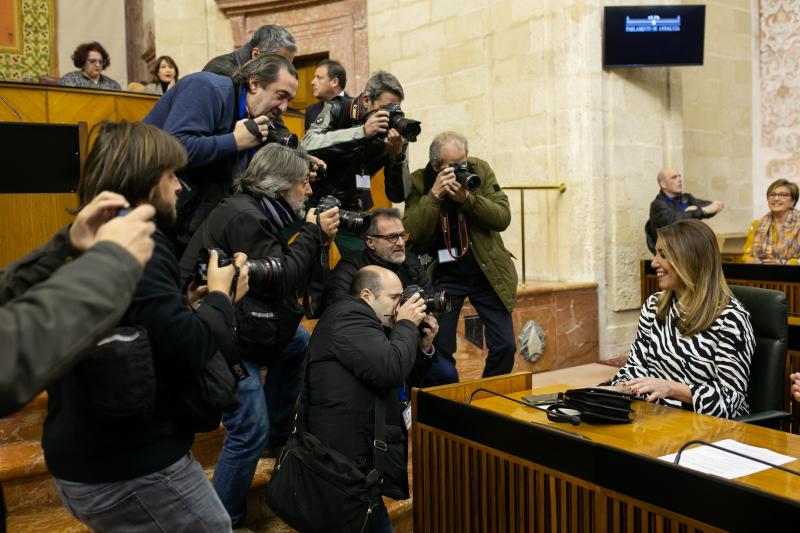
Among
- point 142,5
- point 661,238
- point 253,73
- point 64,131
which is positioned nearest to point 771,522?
point 661,238

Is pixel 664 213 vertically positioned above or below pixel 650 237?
above

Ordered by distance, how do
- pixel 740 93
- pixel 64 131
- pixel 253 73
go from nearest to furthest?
1. pixel 253 73
2. pixel 64 131
3. pixel 740 93

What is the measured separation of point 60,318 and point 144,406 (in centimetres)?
47

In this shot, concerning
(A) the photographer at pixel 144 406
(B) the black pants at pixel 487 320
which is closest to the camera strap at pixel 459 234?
(B) the black pants at pixel 487 320

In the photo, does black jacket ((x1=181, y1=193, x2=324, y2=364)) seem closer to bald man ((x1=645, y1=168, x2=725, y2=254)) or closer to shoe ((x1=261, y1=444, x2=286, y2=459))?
shoe ((x1=261, y1=444, x2=286, y2=459))

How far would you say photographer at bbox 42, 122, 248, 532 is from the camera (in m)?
1.39

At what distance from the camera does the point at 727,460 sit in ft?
5.84

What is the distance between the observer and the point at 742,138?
7.73 metres

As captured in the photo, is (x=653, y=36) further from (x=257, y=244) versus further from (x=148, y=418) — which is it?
(x=148, y=418)

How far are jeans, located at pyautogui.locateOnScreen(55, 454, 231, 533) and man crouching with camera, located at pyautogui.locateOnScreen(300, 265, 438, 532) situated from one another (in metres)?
0.73

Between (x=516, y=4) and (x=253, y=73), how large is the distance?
4169 mm

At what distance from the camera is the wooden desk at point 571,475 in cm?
154

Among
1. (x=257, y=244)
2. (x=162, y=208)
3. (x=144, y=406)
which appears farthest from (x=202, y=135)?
(x=144, y=406)

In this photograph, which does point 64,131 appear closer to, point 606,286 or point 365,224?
point 365,224
